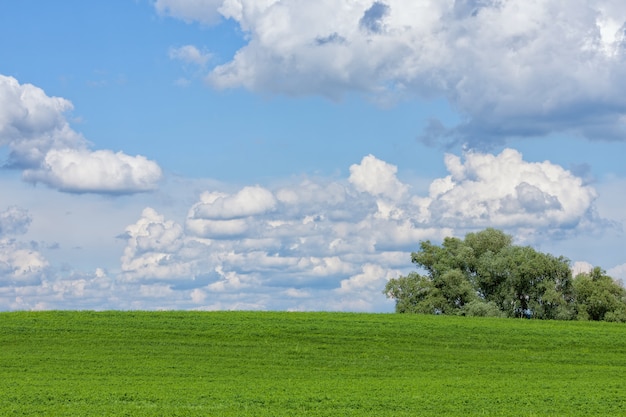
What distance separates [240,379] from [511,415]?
11.3 m

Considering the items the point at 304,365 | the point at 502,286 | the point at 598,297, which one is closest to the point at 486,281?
the point at 502,286

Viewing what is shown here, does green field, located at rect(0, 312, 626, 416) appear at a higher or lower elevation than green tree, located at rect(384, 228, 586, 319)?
lower

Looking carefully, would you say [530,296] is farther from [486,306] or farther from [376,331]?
[376,331]

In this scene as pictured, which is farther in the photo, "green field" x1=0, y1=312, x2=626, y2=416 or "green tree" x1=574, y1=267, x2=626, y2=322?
"green tree" x1=574, y1=267, x2=626, y2=322

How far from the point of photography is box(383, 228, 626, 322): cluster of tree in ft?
211

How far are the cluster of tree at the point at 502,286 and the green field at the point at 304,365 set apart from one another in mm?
16028

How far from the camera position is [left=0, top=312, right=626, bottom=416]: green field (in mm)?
23969

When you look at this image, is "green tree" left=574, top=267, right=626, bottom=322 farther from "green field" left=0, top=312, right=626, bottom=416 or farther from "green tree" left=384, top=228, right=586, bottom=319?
"green field" left=0, top=312, right=626, bottom=416

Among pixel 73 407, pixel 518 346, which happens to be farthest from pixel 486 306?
pixel 73 407

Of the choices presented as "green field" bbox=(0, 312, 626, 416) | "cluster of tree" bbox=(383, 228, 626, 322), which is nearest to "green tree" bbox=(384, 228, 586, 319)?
"cluster of tree" bbox=(383, 228, 626, 322)

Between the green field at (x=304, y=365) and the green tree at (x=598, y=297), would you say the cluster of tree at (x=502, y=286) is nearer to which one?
the green tree at (x=598, y=297)

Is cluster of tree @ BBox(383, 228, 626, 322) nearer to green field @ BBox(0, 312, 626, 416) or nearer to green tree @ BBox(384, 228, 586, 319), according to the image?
green tree @ BBox(384, 228, 586, 319)

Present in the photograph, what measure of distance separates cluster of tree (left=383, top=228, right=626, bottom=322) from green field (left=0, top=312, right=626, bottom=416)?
52.6ft

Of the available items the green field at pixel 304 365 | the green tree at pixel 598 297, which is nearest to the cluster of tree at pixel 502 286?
the green tree at pixel 598 297
